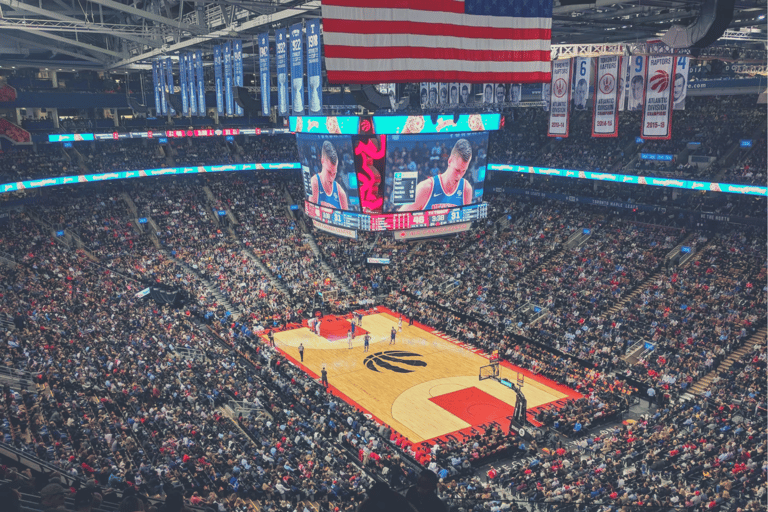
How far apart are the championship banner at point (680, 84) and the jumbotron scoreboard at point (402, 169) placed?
6.65 meters

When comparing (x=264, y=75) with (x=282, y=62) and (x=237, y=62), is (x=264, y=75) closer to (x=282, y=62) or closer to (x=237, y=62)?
(x=237, y=62)

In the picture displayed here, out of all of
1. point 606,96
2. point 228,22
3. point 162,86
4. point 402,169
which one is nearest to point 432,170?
point 402,169

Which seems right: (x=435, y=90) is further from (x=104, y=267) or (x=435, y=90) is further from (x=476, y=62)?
(x=476, y=62)

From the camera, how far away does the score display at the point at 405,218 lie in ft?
85.7

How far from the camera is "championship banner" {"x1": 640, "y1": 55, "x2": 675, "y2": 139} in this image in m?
24.0

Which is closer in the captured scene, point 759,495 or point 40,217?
point 759,495

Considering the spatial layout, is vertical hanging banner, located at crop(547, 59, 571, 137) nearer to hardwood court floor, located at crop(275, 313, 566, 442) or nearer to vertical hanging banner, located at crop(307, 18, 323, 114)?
hardwood court floor, located at crop(275, 313, 566, 442)

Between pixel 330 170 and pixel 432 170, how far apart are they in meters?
4.45

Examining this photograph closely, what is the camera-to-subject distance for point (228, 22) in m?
23.9

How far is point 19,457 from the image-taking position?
1270 cm

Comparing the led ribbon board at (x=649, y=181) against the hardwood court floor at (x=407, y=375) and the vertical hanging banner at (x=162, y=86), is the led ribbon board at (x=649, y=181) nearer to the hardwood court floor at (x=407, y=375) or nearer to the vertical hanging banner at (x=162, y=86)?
the hardwood court floor at (x=407, y=375)

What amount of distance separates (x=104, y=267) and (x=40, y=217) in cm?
708

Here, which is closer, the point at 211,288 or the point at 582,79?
the point at 582,79

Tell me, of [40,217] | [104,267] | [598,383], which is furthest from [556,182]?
[40,217]
